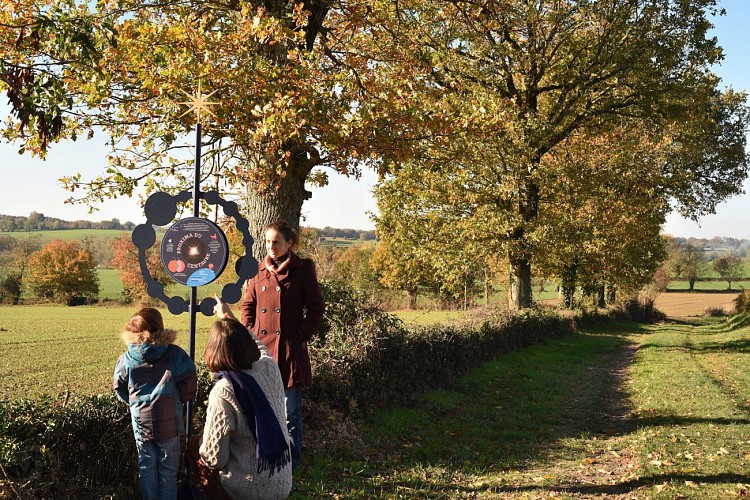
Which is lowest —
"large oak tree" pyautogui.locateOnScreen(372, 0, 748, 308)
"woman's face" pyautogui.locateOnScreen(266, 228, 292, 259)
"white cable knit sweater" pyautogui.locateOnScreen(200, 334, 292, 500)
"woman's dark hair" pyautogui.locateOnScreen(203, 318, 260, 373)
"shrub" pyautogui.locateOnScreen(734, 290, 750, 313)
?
"shrub" pyautogui.locateOnScreen(734, 290, 750, 313)

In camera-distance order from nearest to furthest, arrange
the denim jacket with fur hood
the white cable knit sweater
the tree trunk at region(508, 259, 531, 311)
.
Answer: the white cable knit sweater
the denim jacket with fur hood
the tree trunk at region(508, 259, 531, 311)

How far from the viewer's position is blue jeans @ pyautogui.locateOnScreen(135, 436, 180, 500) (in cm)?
474

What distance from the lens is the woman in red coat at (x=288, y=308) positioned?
6.11 metres

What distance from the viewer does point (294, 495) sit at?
604 cm

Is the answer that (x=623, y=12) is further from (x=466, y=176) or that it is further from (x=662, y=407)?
(x=662, y=407)

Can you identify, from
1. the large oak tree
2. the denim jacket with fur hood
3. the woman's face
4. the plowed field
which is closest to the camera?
the denim jacket with fur hood

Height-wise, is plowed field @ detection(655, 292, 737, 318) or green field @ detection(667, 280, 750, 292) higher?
green field @ detection(667, 280, 750, 292)

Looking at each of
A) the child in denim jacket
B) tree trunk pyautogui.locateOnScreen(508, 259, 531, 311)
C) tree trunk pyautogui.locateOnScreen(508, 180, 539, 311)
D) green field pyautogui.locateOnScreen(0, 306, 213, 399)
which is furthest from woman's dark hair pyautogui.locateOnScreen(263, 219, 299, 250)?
tree trunk pyautogui.locateOnScreen(508, 259, 531, 311)

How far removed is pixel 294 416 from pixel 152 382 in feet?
6.29

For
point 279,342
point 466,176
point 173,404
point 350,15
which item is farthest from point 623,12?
point 173,404

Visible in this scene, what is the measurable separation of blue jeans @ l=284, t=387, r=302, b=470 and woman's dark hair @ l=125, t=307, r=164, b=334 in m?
1.82

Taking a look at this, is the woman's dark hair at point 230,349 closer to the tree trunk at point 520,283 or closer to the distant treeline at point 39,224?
the tree trunk at point 520,283

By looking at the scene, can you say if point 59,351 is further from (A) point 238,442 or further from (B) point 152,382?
(A) point 238,442

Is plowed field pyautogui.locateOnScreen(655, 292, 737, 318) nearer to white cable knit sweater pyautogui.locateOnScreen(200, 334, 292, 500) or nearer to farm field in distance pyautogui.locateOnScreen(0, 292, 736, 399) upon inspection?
farm field in distance pyautogui.locateOnScreen(0, 292, 736, 399)
